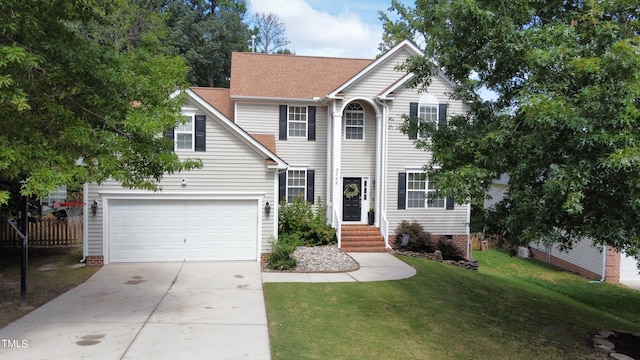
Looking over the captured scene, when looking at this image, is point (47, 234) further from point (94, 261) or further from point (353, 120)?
point (353, 120)

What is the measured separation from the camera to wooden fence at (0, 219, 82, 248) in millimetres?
16469

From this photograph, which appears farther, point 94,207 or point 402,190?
point 402,190

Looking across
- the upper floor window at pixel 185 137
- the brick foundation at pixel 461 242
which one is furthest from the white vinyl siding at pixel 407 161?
the upper floor window at pixel 185 137

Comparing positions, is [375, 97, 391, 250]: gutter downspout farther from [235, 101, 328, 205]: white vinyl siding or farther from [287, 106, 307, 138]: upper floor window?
[287, 106, 307, 138]: upper floor window

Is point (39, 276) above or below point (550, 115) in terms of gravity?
below

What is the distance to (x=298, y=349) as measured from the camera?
297 inches

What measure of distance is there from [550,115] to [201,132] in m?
11.4

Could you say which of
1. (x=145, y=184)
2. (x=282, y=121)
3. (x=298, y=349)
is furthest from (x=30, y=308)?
(x=282, y=121)

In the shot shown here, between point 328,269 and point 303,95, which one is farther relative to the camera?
point 303,95

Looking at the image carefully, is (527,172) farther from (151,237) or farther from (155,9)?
(155,9)

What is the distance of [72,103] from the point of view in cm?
695

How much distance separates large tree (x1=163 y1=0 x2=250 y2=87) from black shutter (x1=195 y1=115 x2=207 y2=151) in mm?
23821

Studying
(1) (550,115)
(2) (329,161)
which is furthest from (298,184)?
(1) (550,115)

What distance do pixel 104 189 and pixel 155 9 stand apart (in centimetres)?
2871
